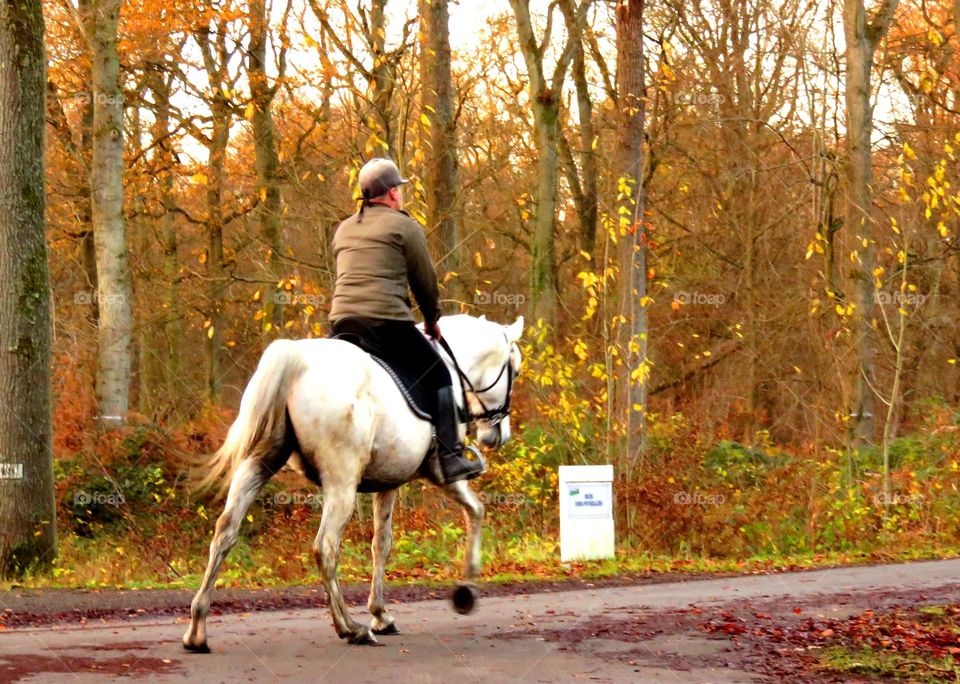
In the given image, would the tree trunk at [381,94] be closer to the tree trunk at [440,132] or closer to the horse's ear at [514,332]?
the tree trunk at [440,132]

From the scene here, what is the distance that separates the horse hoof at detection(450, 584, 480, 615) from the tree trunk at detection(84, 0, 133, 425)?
16757 mm

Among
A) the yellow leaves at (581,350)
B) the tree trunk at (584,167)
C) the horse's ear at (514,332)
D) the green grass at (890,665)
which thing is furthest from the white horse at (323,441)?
the tree trunk at (584,167)

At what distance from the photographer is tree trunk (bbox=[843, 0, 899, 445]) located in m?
26.1

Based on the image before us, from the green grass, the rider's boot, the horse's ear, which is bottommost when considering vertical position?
the green grass

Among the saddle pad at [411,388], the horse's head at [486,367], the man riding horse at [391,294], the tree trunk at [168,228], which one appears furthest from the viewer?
the tree trunk at [168,228]

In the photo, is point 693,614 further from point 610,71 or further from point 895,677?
point 610,71

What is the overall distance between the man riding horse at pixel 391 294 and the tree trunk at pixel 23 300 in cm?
596

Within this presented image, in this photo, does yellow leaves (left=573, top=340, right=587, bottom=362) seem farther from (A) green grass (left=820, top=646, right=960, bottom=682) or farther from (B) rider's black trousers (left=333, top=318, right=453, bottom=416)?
(A) green grass (left=820, top=646, right=960, bottom=682)

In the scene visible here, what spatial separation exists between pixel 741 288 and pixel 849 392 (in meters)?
10.1

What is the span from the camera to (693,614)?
11.2 metres

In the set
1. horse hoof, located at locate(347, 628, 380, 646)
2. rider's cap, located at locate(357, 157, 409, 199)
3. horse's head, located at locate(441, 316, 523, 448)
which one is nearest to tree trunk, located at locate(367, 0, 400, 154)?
horse's head, located at locate(441, 316, 523, 448)

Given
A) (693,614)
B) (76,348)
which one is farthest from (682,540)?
(76,348)

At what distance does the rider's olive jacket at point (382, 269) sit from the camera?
32.2 feet

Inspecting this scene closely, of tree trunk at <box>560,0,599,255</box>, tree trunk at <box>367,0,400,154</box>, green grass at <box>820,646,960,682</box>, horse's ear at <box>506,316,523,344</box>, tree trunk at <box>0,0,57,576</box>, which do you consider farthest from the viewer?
tree trunk at <box>560,0,599,255</box>
